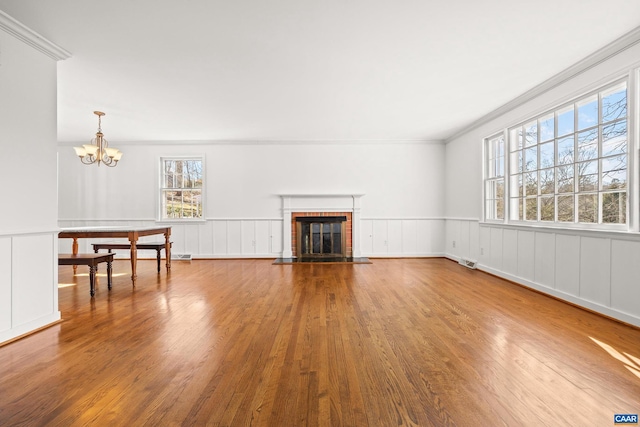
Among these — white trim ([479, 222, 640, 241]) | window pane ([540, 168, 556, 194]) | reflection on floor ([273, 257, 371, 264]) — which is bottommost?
reflection on floor ([273, 257, 371, 264])

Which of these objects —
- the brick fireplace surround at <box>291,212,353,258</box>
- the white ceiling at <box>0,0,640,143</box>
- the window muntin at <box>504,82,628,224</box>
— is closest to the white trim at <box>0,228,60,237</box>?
the white ceiling at <box>0,0,640,143</box>

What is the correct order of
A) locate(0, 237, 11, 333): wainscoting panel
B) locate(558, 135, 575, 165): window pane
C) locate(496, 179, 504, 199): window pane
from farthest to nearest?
locate(496, 179, 504, 199): window pane → locate(558, 135, 575, 165): window pane → locate(0, 237, 11, 333): wainscoting panel

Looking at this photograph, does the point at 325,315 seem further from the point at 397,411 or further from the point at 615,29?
the point at 615,29

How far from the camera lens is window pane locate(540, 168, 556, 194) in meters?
3.83

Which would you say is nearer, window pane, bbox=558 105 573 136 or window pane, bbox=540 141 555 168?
window pane, bbox=558 105 573 136

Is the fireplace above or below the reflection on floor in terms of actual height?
above

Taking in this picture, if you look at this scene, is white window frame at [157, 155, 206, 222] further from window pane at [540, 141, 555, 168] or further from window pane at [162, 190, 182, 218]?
window pane at [540, 141, 555, 168]

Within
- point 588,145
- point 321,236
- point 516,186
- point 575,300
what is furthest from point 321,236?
point 588,145

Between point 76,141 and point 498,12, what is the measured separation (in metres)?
7.93

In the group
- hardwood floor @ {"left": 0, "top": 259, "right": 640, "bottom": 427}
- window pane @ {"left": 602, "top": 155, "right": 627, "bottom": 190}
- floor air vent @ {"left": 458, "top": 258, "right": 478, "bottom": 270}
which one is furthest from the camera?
floor air vent @ {"left": 458, "top": 258, "right": 478, "bottom": 270}

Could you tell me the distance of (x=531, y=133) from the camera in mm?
4258

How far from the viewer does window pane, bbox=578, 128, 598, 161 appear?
3.23 m

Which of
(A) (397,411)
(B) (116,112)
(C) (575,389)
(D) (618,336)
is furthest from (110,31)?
(D) (618,336)

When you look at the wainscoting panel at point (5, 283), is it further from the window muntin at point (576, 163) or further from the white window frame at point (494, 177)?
the white window frame at point (494, 177)
